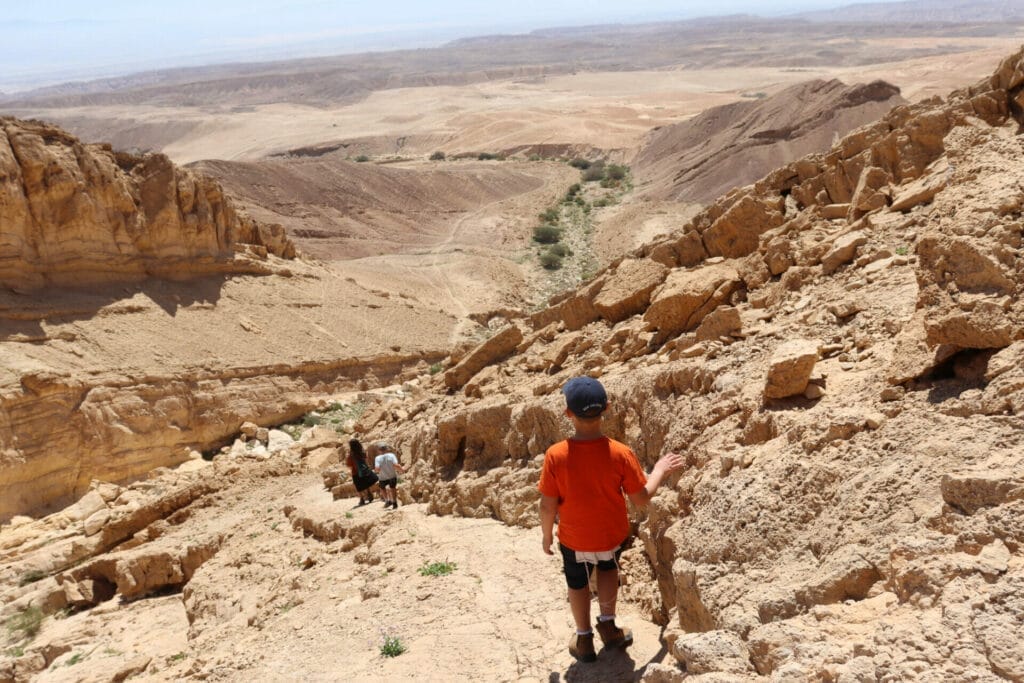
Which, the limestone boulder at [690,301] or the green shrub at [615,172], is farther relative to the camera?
the green shrub at [615,172]

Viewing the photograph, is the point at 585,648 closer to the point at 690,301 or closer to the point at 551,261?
the point at 690,301

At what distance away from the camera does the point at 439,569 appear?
6.18 metres

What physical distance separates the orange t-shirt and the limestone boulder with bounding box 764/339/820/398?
107 cm

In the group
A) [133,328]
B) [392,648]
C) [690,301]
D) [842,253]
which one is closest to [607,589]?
[392,648]

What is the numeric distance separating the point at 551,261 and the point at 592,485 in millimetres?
29031

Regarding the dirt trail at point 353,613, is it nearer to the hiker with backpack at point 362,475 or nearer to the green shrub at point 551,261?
the hiker with backpack at point 362,475

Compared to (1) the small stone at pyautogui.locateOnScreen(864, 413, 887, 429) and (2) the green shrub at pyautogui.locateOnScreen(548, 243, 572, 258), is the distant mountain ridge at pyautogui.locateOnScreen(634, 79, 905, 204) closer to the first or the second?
(2) the green shrub at pyautogui.locateOnScreen(548, 243, 572, 258)

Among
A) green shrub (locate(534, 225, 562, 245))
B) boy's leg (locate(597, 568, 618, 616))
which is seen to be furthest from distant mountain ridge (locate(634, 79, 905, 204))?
boy's leg (locate(597, 568, 618, 616))

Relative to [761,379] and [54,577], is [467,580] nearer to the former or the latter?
[761,379]

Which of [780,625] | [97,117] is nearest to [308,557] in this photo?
[780,625]

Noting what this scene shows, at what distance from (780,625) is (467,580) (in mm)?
3069

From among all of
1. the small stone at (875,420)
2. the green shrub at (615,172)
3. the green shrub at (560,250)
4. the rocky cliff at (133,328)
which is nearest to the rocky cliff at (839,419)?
the small stone at (875,420)

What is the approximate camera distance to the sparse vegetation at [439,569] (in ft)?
20.1

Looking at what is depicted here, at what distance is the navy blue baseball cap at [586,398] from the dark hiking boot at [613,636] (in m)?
1.04
